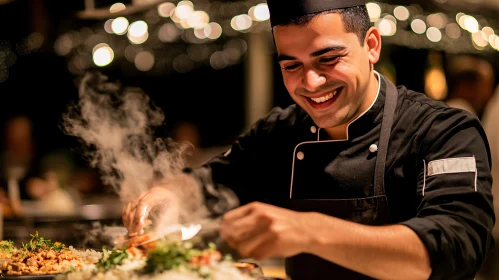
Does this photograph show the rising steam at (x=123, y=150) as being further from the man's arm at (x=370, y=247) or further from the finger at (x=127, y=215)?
the man's arm at (x=370, y=247)

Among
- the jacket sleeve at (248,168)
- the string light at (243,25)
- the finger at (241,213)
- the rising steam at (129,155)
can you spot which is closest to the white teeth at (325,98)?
the jacket sleeve at (248,168)

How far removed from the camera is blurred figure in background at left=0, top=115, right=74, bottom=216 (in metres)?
4.99

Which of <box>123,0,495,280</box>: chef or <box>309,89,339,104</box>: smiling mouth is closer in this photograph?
<box>123,0,495,280</box>: chef

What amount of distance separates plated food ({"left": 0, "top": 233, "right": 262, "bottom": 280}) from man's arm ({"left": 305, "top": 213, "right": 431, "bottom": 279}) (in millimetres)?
253

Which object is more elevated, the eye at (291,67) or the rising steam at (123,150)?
the eye at (291,67)

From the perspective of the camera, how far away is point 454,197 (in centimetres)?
187

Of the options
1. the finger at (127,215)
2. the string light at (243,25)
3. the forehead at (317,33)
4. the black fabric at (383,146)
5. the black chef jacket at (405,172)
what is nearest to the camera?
the black chef jacket at (405,172)

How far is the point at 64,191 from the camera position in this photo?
542 centimetres

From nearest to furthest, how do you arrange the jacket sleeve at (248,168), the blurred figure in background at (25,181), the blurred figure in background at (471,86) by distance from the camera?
the jacket sleeve at (248,168) < the blurred figure in background at (25,181) < the blurred figure in background at (471,86)

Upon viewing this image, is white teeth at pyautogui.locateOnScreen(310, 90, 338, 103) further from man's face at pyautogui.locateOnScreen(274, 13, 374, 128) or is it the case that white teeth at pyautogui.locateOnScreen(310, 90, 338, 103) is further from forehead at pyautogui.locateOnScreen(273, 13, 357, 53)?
forehead at pyautogui.locateOnScreen(273, 13, 357, 53)

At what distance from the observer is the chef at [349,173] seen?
1674 mm

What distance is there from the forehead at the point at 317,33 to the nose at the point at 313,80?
9 cm

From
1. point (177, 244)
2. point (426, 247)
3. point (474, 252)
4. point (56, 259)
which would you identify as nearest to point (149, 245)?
point (177, 244)

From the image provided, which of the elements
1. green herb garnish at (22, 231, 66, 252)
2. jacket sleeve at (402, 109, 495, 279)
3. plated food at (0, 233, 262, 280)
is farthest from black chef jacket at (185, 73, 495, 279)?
green herb garnish at (22, 231, 66, 252)
